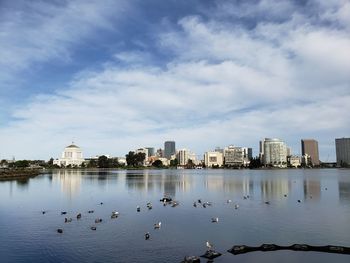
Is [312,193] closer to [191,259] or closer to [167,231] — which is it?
[167,231]

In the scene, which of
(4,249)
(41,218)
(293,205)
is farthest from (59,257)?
(293,205)

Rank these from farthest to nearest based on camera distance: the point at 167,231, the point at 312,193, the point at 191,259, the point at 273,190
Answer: the point at 273,190 → the point at 312,193 → the point at 167,231 → the point at 191,259

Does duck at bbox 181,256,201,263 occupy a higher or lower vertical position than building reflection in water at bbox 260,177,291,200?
lower

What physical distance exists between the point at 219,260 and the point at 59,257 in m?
14.3

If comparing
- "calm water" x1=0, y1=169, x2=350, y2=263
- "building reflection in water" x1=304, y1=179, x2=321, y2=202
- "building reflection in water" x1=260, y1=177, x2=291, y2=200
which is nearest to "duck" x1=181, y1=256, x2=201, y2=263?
"calm water" x1=0, y1=169, x2=350, y2=263

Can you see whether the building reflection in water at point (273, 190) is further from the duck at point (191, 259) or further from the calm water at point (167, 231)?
the duck at point (191, 259)

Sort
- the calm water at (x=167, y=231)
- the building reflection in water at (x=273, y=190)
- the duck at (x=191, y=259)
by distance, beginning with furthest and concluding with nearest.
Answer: the building reflection in water at (x=273, y=190)
the calm water at (x=167, y=231)
the duck at (x=191, y=259)

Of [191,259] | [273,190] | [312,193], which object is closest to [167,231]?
[191,259]

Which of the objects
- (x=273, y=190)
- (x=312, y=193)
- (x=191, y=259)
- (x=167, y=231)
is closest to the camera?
(x=191, y=259)

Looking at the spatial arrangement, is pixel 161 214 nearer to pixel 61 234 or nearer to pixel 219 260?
pixel 61 234

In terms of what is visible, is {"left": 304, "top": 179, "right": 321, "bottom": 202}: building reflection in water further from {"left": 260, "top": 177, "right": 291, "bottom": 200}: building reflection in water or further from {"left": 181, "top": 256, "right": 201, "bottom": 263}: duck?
{"left": 181, "top": 256, "right": 201, "bottom": 263}: duck

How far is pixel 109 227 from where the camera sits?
45781 millimetres

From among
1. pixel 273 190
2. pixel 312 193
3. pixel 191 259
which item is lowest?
pixel 191 259

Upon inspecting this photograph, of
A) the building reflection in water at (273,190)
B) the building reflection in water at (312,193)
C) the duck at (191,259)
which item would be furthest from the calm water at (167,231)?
the building reflection in water at (273,190)
